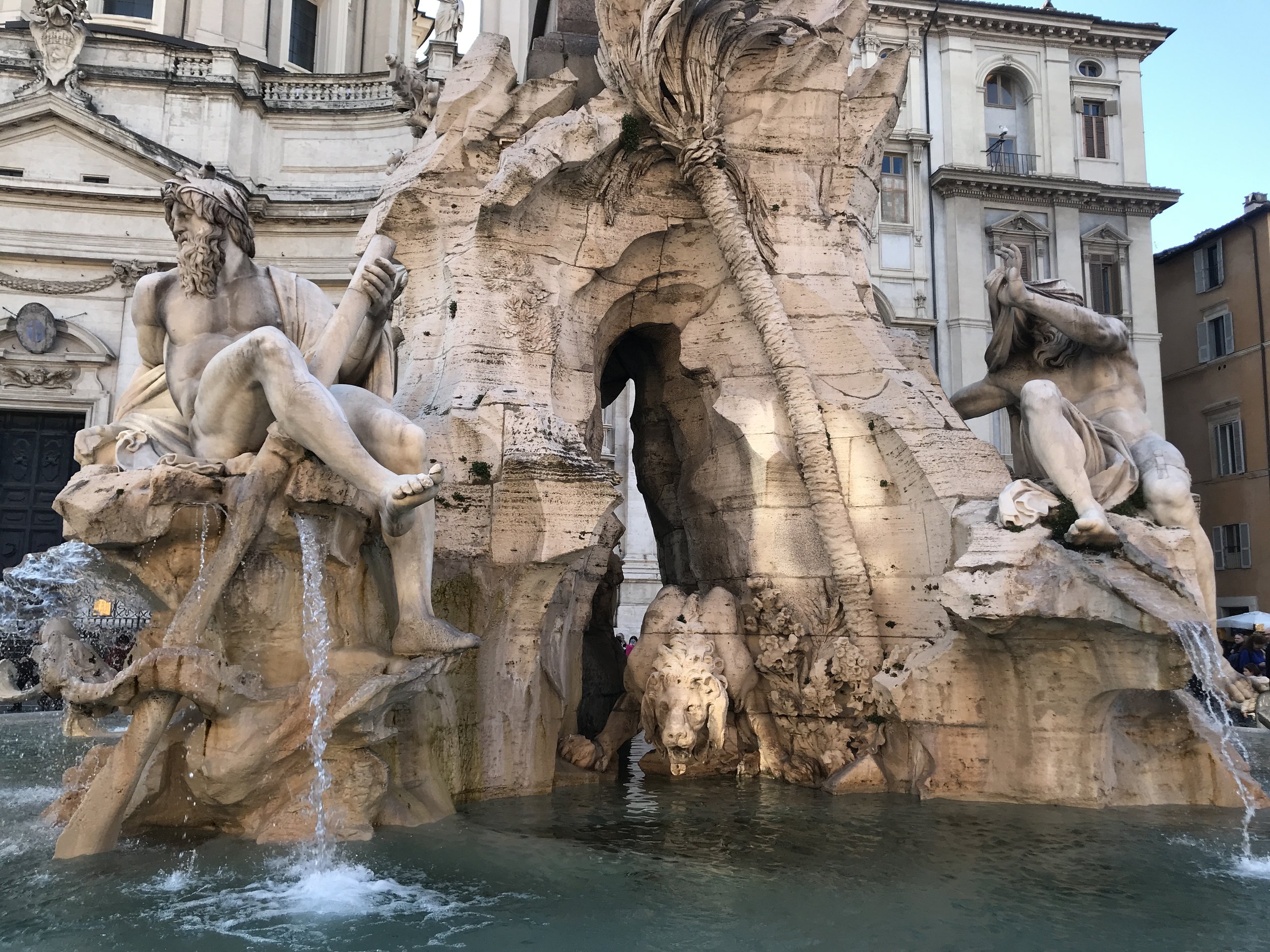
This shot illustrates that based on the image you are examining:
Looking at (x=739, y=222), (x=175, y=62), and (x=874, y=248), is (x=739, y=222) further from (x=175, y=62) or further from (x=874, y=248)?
(x=175, y=62)

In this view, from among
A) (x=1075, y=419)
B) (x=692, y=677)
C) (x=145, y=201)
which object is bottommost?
(x=692, y=677)

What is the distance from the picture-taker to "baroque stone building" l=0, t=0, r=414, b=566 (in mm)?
21375

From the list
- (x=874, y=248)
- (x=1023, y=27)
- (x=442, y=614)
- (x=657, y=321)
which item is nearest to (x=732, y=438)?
(x=657, y=321)

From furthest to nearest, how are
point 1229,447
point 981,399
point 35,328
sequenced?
1. point 1229,447
2. point 35,328
3. point 981,399

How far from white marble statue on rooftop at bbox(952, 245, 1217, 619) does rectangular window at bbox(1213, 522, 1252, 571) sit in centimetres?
1902

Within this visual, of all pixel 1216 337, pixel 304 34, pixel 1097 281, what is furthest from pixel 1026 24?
pixel 304 34

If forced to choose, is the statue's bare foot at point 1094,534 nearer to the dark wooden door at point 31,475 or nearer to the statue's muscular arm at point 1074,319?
the statue's muscular arm at point 1074,319

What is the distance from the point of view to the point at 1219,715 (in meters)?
5.36

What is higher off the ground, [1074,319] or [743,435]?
[1074,319]

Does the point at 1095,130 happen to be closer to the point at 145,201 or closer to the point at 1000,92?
the point at 1000,92

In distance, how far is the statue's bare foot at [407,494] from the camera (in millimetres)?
4039

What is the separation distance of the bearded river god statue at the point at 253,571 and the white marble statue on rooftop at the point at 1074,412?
299 centimetres

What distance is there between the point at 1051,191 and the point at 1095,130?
2554 mm

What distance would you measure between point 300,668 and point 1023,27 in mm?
25179
